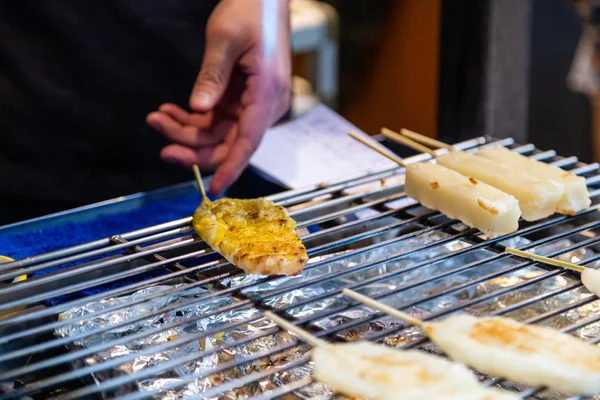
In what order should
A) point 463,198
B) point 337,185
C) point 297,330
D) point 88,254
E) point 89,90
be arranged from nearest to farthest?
point 297,330, point 88,254, point 463,198, point 337,185, point 89,90

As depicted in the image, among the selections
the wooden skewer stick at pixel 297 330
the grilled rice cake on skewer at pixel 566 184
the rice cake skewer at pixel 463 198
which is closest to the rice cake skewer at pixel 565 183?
the grilled rice cake on skewer at pixel 566 184

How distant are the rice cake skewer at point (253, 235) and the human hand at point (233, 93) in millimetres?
407

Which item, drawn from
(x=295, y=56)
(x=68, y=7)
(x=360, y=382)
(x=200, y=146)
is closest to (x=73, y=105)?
(x=68, y=7)

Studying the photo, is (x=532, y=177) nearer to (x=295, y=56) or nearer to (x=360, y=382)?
(x=360, y=382)

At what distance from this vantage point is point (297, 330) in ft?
4.46

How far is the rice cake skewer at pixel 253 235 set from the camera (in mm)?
1589

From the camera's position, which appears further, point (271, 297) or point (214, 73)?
point (214, 73)

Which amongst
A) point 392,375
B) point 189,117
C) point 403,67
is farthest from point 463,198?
point 403,67

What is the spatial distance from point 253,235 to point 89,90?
130 cm

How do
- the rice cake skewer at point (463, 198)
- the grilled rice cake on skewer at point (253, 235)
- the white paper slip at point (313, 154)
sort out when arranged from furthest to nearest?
1. the white paper slip at point (313, 154)
2. the rice cake skewer at point (463, 198)
3. the grilled rice cake on skewer at point (253, 235)

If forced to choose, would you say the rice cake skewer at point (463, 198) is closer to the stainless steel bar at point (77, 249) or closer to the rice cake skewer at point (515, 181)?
the rice cake skewer at point (515, 181)

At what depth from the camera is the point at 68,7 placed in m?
2.63

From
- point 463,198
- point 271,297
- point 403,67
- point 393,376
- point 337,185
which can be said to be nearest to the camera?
point 393,376

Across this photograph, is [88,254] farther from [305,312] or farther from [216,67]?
[216,67]
